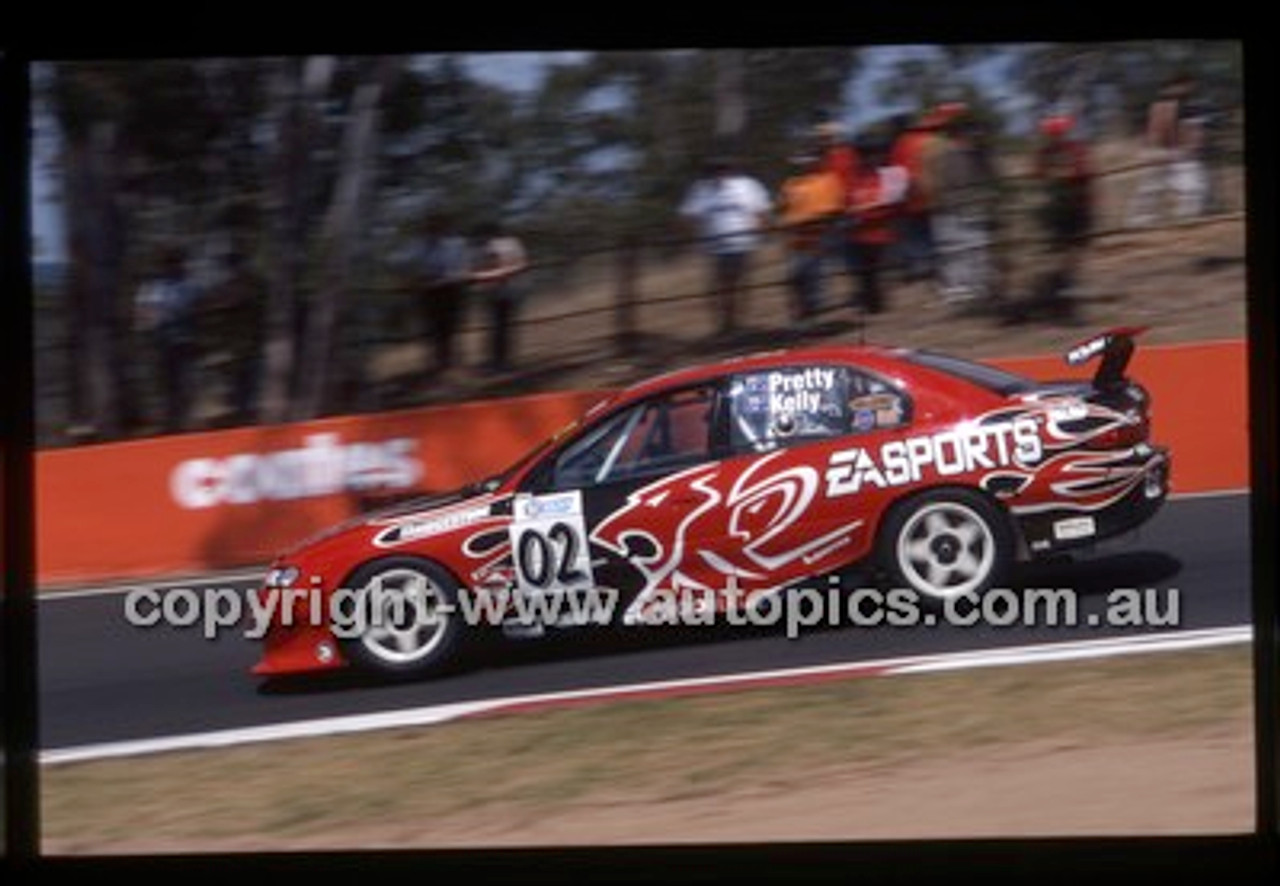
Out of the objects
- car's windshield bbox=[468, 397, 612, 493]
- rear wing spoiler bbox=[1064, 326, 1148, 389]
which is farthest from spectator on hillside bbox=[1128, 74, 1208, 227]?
car's windshield bbox=[468, 397, 612, 493]

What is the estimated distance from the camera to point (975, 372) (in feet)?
31.3

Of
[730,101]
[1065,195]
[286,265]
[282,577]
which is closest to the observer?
[282,577]

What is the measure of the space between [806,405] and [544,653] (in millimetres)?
1633

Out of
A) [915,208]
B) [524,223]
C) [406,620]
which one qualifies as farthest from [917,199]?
[406,620]

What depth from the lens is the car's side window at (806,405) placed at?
367 inches

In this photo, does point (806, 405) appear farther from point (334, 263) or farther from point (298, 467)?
point (334, 263)

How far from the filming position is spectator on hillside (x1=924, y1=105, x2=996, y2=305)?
402 inches

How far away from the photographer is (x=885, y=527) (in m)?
9.37

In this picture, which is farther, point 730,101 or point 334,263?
point 334,263

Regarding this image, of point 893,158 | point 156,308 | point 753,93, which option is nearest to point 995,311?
point 893,158

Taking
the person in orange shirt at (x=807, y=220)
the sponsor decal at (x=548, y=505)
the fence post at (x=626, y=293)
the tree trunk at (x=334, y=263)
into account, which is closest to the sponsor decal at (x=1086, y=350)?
the person in orange shirt at (x=807, y=220)

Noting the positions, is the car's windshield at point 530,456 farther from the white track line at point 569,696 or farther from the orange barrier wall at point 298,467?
the white track line at point 569,696

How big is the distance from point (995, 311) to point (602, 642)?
2801mm

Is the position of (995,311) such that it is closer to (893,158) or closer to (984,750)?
(893,158)
